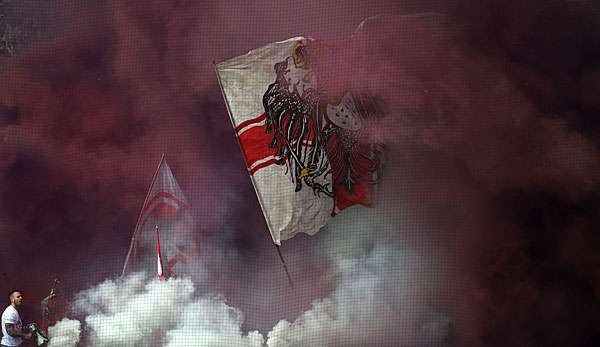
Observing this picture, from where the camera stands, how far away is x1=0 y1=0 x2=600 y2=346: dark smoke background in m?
5.13

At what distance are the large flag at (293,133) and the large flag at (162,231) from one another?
59 cm

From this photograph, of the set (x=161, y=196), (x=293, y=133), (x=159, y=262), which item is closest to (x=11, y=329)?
(x=159, y=262)

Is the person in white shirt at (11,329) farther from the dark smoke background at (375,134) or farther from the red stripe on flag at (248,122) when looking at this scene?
the red stripe on flag at (248,122)

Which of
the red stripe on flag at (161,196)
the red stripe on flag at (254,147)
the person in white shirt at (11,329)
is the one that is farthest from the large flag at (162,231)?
the person in white shirt at (11,329)

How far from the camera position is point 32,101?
534 centimetres

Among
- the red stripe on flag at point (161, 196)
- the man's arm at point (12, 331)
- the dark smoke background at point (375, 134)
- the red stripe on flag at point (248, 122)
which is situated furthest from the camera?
the red stripe on flag at point (161, 196)

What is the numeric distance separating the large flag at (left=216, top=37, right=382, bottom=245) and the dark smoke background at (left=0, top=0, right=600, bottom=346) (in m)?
0.14

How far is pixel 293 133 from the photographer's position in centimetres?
528

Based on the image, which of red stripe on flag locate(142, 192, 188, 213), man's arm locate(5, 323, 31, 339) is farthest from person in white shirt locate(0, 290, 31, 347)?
red stripe on flag locate(142, 192, 188, 213)

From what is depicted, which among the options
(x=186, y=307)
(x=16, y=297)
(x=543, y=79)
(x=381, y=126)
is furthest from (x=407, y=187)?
(x=16, y=297)

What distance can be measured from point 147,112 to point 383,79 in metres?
1.72

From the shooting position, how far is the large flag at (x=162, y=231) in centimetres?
534

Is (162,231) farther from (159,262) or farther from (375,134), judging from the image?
(375,134)

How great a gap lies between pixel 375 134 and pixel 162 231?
169 cm
